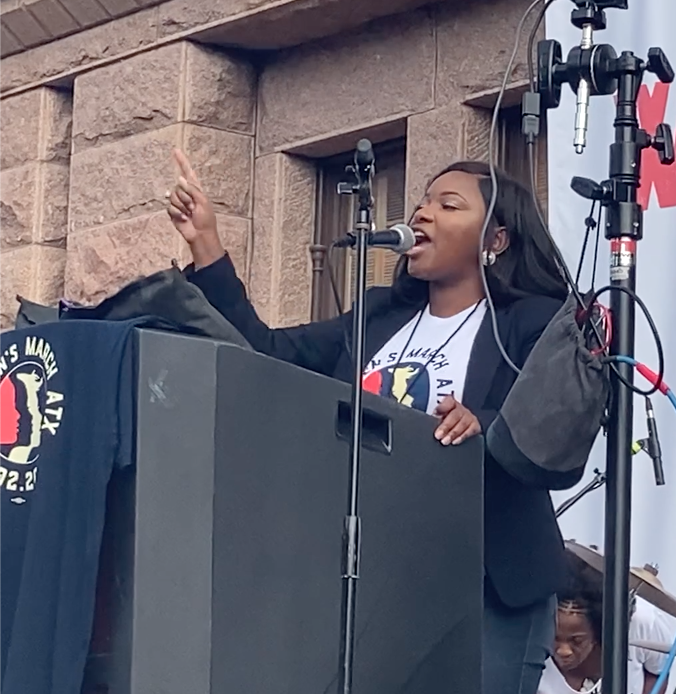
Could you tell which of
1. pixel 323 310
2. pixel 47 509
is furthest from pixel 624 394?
pixel 323 310

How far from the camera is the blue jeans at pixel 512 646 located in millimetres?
2986

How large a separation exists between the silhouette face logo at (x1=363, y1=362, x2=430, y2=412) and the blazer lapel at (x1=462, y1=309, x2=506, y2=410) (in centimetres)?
8

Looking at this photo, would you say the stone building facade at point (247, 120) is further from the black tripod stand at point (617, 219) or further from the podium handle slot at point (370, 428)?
the podium handle slot at point (370, 428)

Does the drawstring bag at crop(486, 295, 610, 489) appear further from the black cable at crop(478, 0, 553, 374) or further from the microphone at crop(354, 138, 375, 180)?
the microphone at crop(354, 138, 375, 180)

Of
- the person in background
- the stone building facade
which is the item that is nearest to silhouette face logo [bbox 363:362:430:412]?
the person in background

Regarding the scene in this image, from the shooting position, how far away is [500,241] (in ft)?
11.3

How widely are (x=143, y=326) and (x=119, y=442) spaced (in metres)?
0.20

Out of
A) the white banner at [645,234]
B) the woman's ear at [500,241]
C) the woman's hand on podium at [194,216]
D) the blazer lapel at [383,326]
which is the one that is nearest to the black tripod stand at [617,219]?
the woman's ear at [500,241]

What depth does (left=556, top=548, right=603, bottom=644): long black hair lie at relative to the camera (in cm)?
409

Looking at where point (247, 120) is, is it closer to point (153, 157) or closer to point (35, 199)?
point (153, 157)

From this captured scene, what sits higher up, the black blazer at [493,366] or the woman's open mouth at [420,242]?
the woman's open mouth at [420,242]

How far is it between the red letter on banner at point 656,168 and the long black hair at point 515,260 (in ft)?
2.47

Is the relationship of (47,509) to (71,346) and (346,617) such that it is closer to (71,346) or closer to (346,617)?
(71,346)

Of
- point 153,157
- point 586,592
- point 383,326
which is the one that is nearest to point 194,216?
point 383,326
